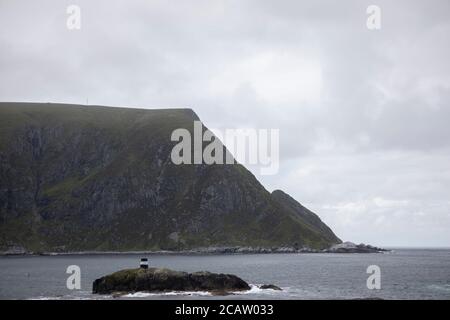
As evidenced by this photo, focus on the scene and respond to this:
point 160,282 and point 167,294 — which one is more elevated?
point 160,282

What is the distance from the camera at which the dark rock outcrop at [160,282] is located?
76.3 metres

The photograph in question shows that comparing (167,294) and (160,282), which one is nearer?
(167,294)

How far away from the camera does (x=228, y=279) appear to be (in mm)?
78375

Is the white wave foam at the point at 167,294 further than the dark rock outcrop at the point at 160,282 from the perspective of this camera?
No

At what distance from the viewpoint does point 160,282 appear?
252 feet

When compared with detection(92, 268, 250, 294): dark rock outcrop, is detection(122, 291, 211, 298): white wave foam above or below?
below

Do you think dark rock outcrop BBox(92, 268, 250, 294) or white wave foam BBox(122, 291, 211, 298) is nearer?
white wave foam BBox(122, 291, 211, 298)

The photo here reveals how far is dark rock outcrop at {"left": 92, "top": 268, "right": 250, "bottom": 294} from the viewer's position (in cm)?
7631

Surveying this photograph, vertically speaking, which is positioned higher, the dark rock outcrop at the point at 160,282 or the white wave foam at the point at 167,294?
the dark rock outcrop at the point at 160,282
